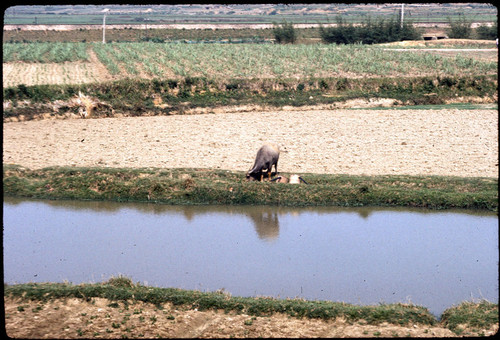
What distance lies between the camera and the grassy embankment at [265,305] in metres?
9.03

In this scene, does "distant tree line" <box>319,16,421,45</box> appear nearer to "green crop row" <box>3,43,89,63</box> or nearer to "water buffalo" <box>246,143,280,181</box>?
"green crop row" <box>3,43,89,63</box>

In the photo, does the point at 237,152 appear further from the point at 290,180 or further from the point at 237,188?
the point at 237,188

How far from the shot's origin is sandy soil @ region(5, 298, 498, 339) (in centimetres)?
838

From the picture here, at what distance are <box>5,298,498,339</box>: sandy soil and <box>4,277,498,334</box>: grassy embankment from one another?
147 mm

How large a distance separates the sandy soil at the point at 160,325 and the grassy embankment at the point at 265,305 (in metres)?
0.15

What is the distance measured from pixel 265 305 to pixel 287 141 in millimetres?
12894

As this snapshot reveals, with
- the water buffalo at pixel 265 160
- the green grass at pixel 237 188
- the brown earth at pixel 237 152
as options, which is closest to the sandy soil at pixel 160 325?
the brown earth at pixel 237 152

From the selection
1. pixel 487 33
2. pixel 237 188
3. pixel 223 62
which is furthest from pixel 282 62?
pixel 487 33

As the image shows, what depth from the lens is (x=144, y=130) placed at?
23.8 meters

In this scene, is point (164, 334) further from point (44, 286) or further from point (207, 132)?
point (207, 132)

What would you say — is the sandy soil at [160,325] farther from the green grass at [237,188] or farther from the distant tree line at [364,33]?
the distant tree line at [364,33]

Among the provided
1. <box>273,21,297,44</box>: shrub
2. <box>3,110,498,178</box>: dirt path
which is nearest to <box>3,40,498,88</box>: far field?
<box>3,110,498,178</box>: dirt path

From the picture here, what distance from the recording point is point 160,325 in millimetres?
8727

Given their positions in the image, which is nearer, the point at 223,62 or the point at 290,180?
the point at 290,180
